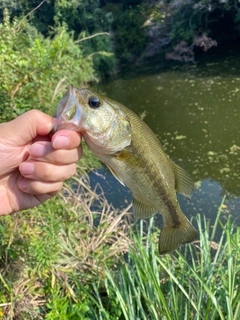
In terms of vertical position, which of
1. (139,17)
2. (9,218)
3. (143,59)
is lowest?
(143,59)

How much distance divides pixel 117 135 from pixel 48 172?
417mm

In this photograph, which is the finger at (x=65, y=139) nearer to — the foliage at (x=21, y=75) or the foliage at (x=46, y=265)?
Result: the foliage at (x=46, y=265)

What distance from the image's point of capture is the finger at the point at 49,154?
1.67 metres

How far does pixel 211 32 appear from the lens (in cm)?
2103

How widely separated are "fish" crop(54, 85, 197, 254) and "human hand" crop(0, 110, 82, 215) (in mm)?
84

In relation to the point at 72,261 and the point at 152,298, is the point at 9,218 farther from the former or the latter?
the point at 152,298

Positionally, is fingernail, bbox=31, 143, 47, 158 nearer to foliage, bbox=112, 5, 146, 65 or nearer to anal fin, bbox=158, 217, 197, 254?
anal fin, bbox=158, 217, 197, 254

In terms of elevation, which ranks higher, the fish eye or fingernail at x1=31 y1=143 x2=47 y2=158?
the fish eye

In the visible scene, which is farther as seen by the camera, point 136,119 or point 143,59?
point 143,59

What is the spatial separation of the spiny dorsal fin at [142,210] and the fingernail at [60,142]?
1.66ft

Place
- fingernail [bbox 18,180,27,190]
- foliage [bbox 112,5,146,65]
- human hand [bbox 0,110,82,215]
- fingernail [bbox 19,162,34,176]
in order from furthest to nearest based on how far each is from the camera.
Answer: foliage [bbox 112,5,146,65], fingernail [bbox 18,180,27,190], fingernail [bbox 19,162,34,176], human hand [bbox 0,110,82,215]

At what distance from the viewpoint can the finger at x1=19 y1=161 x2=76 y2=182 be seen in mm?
1717

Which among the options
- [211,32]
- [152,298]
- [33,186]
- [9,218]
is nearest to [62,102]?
[33,186]

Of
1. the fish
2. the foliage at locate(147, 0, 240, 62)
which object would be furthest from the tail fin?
the foliage at locate(147, 0, 240, 62)
